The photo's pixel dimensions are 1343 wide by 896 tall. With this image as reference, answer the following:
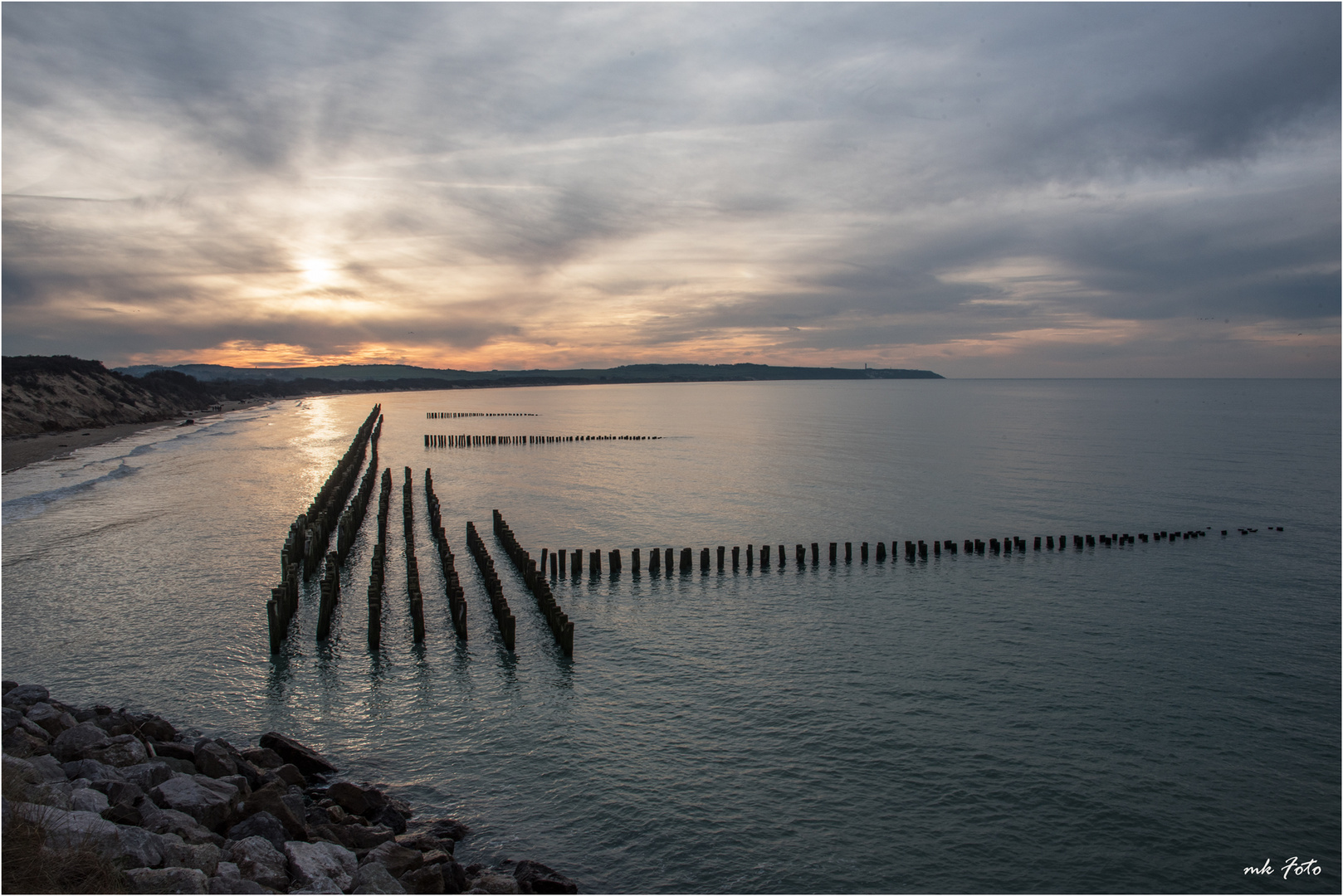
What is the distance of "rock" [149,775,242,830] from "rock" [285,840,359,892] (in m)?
1.22

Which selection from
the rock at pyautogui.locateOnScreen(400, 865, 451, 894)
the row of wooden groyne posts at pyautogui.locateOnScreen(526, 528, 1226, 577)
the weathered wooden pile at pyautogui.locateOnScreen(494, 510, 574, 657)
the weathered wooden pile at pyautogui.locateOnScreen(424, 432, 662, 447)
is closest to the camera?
the rock at pyautogui.locateOnScreen(400, 865, 451, 894)

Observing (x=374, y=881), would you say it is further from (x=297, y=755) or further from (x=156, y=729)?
(x=156, y=729)

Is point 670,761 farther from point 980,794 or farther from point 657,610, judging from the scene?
point 657,610

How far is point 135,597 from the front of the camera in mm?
21172

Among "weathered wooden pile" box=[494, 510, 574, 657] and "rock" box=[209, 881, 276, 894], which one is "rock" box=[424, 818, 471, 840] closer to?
"rock" box=[209, 881, 276, 894]

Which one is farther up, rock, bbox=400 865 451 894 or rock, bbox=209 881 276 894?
rock, bbox=209 881 276 894

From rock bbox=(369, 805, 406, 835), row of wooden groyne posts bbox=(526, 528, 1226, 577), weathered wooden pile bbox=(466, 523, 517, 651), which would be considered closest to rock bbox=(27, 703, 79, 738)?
rock bbox=(369, 805, 406, 835)

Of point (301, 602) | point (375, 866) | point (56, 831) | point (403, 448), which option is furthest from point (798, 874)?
point (403, 448)

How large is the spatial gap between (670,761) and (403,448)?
57.3 meters

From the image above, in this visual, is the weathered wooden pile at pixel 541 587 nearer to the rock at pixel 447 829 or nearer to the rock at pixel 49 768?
the rock at pixel 447 829

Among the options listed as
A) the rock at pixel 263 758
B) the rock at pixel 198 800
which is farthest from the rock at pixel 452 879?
the rock at pixel 263 758

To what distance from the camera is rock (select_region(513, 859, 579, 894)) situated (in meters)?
9.39

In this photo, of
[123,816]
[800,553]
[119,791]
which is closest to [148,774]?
[119,791]

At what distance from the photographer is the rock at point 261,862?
820cm
